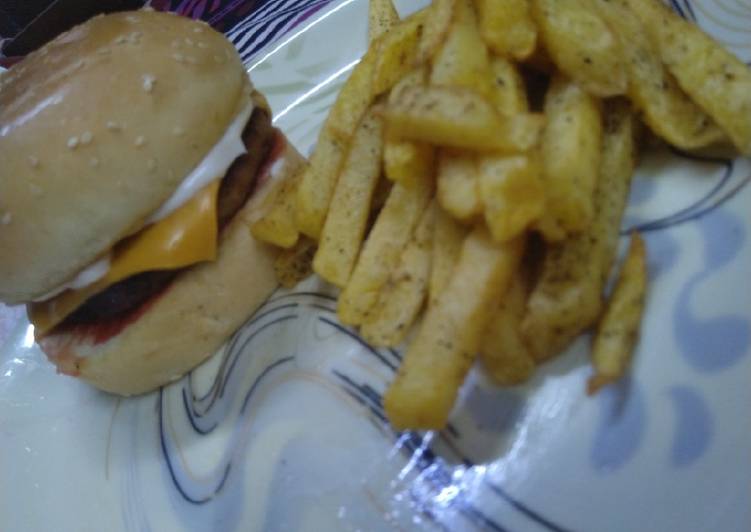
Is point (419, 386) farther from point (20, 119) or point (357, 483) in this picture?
point (20, 119)

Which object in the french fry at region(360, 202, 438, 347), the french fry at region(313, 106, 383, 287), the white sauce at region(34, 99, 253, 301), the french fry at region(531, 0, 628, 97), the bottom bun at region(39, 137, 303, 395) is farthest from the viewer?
the bottom bun at region(39, 137, 303, 395)

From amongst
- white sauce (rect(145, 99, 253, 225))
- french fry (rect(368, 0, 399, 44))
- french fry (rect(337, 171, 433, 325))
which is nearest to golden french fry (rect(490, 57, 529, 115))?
french fry (rect(337, 171, 433, 325))

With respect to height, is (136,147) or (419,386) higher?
(136,147)

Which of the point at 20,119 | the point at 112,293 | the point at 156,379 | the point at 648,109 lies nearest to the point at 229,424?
the point at 156,379

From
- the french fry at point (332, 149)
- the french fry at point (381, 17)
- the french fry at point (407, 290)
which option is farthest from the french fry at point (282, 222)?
the french fry at point (381, 17)

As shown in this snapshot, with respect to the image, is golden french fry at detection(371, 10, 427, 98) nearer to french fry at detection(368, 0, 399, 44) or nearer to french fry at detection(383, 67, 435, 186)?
french fry at detection(383, 67, 435, 186)

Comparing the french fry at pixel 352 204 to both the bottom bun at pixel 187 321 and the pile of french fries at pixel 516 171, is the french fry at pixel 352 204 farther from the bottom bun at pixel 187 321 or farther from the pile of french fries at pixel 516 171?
the bottom bun at pixel 187 321
